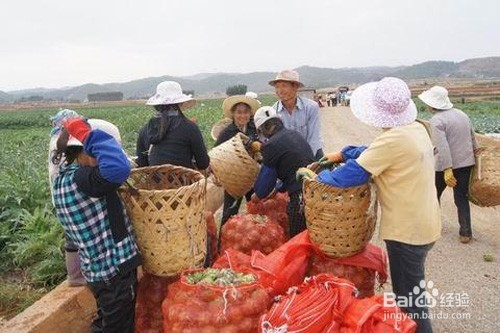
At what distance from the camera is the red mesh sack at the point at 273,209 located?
14.7 feet

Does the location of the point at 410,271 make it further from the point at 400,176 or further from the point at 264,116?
the point at 264,116

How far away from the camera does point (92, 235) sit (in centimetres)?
286

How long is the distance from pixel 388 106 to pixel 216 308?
1.62 meters

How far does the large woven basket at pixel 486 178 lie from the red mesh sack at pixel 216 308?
13.1 ft

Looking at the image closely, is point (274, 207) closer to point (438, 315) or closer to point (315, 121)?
point (315, 121)

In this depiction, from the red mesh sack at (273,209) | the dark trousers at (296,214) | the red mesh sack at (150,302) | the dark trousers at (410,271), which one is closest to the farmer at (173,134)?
the red mesh sack at (273,209)

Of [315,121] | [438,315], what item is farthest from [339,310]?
[315,121]

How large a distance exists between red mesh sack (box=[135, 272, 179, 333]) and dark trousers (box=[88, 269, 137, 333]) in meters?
0.31

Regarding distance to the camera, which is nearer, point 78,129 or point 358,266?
point 78,129

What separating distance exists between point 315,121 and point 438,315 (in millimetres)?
2312

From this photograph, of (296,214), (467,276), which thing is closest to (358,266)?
(296,214)

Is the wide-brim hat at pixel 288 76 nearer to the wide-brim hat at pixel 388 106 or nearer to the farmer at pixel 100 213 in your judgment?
the wide-brim hat at pixel 388 106

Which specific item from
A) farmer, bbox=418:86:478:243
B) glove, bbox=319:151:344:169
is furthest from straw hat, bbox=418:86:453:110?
glove, bbox=319:151:344:169

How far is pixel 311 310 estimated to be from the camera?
2.44 m
